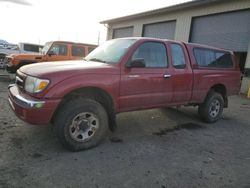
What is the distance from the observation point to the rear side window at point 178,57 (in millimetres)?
4952

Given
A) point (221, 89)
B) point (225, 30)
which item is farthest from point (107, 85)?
point (225, 30)

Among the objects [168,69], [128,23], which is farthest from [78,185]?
[128,23]

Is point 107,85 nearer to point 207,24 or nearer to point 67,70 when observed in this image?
point 67,70

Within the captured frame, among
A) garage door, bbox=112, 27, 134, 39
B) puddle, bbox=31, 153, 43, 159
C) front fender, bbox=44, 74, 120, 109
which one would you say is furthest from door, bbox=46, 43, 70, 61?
garage door, bbox=112, 27, 134, 39

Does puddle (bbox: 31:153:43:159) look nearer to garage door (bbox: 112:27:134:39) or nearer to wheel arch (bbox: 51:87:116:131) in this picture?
wheel arch (bbox: 51:87:116:131)

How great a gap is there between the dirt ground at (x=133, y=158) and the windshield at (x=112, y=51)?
1.53 meters

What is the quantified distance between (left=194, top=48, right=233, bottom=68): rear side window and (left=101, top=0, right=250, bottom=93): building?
5.71 metres

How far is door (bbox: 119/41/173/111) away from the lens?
13.8ft

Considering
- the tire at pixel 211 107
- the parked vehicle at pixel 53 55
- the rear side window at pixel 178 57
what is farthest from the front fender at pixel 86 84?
the parked vehicle at pixel 53 55

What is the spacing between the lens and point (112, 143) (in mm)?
4203

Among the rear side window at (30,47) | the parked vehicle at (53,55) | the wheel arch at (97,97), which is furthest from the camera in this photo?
the rear side window at (30,47)

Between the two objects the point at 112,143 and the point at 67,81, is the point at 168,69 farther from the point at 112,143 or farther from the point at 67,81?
the point at 67,81

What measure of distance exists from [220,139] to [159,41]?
2470 millimetres

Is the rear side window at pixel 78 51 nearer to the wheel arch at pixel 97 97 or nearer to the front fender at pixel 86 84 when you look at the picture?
the wheel arch at pixel 97 97
